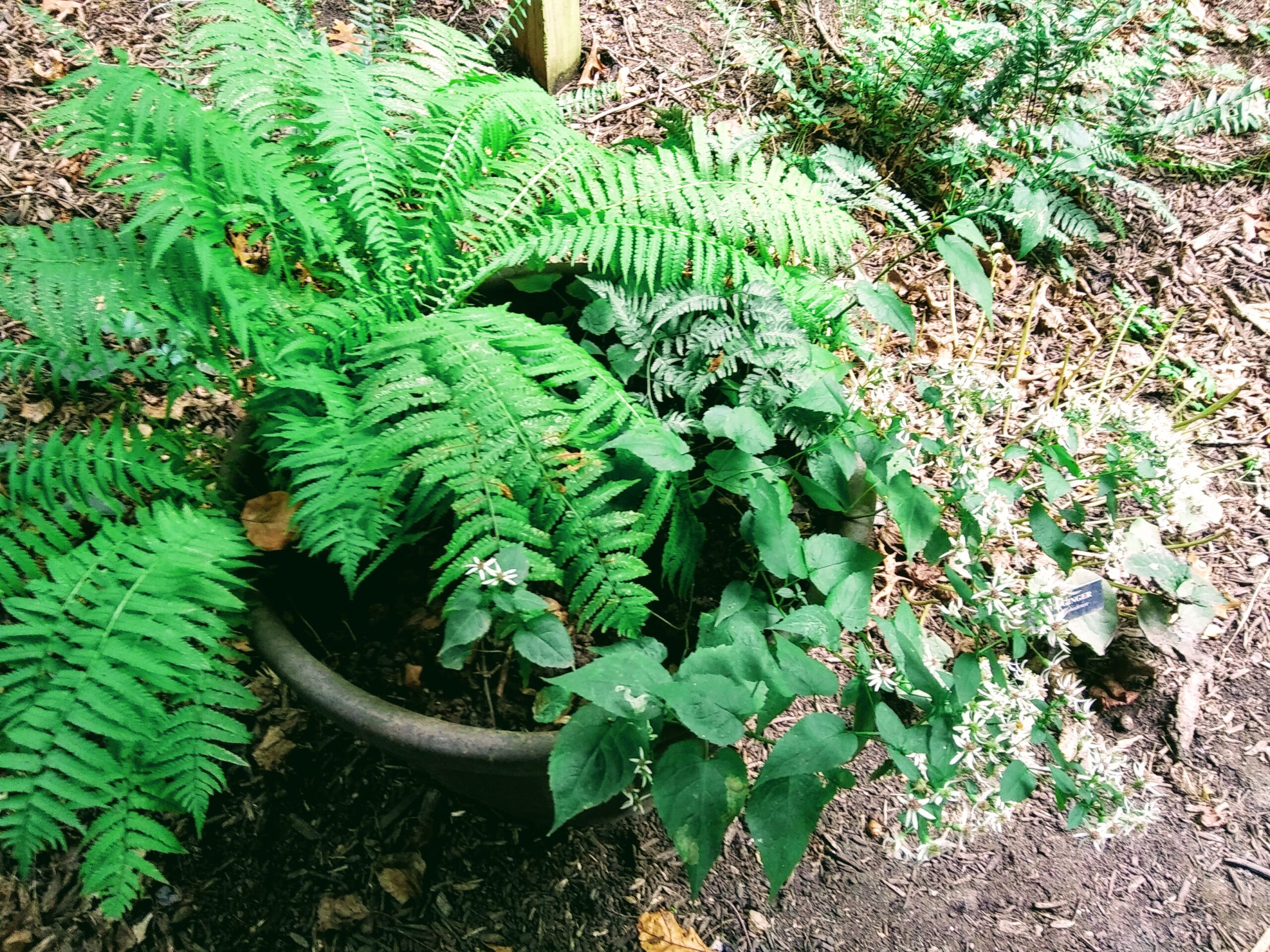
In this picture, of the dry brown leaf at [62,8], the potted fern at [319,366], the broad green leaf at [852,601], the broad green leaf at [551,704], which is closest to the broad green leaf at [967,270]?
the potted fern at [319,366]

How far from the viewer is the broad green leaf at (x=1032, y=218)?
8.41 ft

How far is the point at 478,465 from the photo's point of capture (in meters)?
1.48

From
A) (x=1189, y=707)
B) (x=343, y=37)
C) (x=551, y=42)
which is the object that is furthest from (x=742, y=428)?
(x=343, y=37)

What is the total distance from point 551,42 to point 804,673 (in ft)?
7.83

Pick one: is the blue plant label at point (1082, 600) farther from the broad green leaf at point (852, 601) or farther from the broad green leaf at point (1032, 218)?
the broad green leaf at point (1032, 218)

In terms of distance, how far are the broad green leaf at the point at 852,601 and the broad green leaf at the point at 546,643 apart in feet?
1.58

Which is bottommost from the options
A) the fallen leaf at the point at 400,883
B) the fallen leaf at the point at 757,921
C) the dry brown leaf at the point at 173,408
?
the fallen leaf at the point at 400,883

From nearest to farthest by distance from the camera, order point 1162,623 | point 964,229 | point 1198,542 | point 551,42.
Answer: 1. point 964,229
2. point 1162,623
3. point 1198,542
4. point 551,42

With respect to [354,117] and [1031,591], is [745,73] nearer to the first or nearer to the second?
[354,117]

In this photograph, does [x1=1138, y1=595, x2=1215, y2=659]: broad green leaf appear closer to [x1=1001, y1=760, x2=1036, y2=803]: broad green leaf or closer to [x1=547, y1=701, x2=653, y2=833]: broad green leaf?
[x1=1001, y1=760, x2=1036, y2=803]: broad green leaf

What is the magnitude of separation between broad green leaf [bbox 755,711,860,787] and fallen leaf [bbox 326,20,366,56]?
2.53 metres

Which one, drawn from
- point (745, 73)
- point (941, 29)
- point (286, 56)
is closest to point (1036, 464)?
point (941, 29)

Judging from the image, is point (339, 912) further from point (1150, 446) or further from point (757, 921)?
point (1150, 446)

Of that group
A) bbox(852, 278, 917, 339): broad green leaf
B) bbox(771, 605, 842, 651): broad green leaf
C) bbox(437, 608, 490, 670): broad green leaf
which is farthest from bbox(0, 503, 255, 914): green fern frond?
bbox(852, 278, 917, 339): broad green leaf
